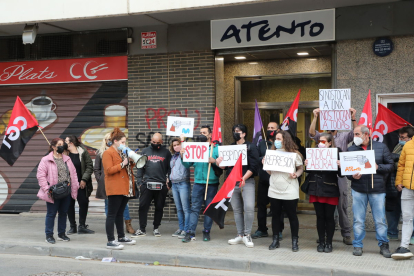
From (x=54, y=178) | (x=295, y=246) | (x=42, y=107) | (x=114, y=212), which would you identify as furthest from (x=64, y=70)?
(x=295, y=246)

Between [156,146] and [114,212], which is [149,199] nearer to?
[156,146]

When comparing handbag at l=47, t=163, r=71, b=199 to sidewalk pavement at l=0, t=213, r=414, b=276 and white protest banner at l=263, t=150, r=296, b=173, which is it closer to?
sidewalk pavement at l=0, t=213, r=414, b=276

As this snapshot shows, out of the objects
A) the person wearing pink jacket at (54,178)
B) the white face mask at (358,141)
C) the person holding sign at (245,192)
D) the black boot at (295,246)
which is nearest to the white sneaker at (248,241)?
the person holding sign at (245,192)

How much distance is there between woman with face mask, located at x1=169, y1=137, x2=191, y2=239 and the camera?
28.4ft

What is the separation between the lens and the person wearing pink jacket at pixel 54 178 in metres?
8.34

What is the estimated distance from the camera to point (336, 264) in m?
6.72

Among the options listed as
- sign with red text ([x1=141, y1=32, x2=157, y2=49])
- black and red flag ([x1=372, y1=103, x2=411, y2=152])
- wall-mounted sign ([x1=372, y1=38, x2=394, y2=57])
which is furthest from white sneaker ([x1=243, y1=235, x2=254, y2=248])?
sign with red text ([x1=141, y1=32, x2=157, y2=49])

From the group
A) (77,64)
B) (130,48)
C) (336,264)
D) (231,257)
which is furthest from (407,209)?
(77,64)

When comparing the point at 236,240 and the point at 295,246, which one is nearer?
the point at 295,246

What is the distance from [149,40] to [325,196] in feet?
17.9

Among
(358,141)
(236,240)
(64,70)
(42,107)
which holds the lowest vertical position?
(236,240)

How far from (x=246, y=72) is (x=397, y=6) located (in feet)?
12.6

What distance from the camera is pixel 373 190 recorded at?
713 cm

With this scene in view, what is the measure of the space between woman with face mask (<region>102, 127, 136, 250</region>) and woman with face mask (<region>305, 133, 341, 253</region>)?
2827 mm
